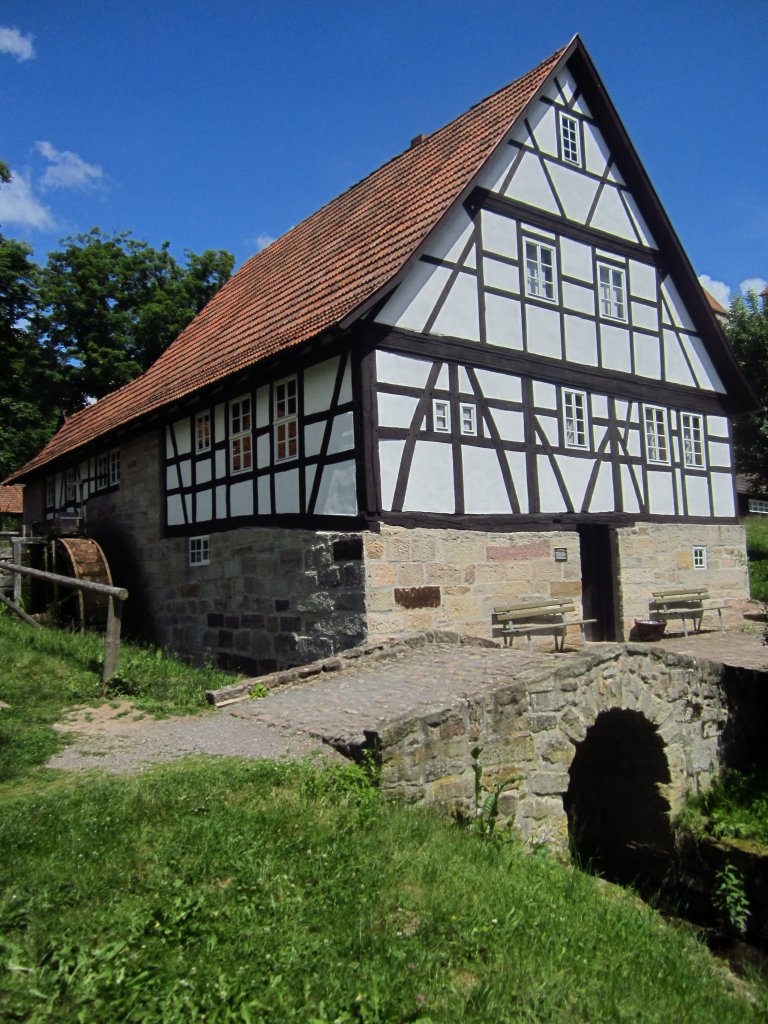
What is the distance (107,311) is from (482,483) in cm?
2157

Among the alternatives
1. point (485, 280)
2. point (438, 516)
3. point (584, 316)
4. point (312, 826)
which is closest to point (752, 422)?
point (584, 316)

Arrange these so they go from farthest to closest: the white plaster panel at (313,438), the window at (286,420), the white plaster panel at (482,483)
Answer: the window at (286,420), the white plaster panel at (482,483), the white plaster panel at (313,438)

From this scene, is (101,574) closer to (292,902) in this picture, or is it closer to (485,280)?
(485,280)

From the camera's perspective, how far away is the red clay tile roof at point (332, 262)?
459 inches

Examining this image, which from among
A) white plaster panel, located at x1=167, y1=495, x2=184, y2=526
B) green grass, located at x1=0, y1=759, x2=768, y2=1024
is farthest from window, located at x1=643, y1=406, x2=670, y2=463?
green grass, located at x1=0, y1=759, x2=768, y2=1024

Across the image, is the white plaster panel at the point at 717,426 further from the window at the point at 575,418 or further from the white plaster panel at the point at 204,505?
the white plaster panel at the point at 204,505

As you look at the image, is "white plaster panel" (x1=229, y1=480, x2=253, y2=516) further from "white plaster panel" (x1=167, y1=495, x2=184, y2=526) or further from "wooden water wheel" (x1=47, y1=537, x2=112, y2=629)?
"wooden water wheel" (x1=47, y1=537, x2=112, y2=629)

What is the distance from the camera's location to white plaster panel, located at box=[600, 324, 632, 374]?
14.3m

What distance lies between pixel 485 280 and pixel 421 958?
1025cm

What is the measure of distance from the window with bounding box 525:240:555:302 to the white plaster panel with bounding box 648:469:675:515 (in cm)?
397

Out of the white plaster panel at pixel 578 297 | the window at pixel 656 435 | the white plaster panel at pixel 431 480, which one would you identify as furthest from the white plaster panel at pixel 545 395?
the window at pixel 656 435

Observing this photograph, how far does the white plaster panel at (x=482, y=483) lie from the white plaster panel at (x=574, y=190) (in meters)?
4.94

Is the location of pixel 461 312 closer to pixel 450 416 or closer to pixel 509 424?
pixel 450 416

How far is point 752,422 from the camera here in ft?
84.0
